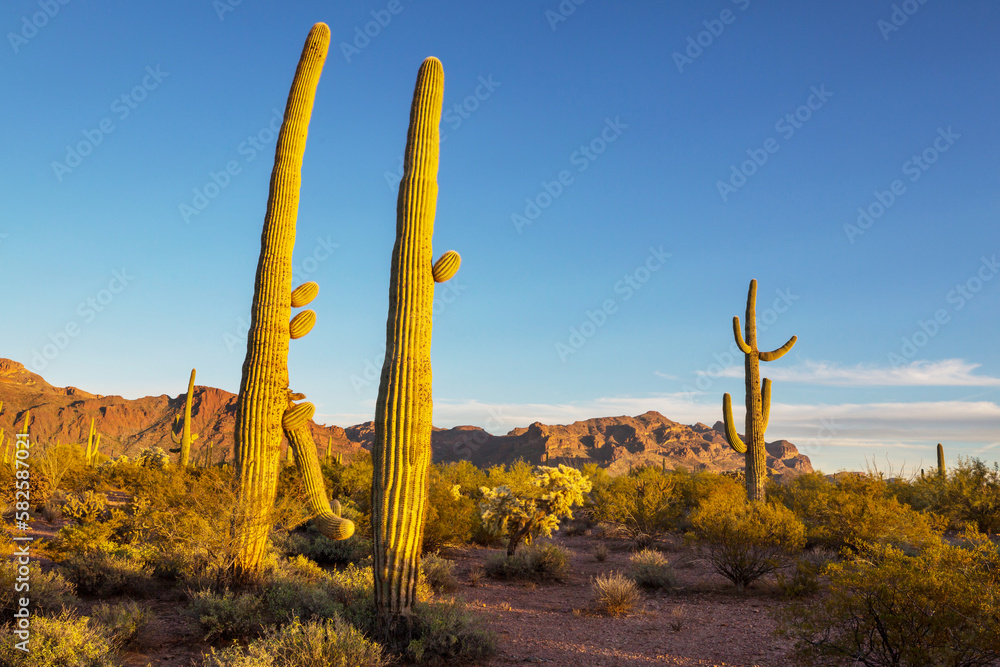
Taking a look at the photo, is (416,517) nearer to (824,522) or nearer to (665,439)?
(824,522)

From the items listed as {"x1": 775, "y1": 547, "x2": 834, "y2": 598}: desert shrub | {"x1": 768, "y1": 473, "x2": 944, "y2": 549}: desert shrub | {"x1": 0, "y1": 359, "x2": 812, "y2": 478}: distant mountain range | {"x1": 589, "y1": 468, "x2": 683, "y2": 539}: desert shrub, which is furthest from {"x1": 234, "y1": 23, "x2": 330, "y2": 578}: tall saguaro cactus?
{"x1": 0, "y1": 359, "x2": 812, "y2": 478}: distant mountain range

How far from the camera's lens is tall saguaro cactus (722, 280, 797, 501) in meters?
17.7

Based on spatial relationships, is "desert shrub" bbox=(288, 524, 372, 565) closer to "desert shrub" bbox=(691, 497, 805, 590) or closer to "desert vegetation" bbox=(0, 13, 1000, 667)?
"desert vegetation" bbox=(0, 13, 1000, 667)

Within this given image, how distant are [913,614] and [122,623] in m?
8.81

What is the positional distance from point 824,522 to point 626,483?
682cm

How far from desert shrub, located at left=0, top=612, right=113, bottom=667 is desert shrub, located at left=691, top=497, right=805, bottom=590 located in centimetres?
996

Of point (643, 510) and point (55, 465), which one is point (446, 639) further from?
point (55, 465)

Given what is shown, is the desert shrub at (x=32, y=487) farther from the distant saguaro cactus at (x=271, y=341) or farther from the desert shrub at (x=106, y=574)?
the distant saguaro cactus at (x=271, y=341)

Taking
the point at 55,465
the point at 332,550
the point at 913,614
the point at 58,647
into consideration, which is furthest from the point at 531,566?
the point at 55,465

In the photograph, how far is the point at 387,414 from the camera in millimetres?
7629

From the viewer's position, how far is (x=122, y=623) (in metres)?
7.33

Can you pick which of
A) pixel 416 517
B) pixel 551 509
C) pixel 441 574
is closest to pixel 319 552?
pixel 441 574

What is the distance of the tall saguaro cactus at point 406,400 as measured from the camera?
7332 millimetres

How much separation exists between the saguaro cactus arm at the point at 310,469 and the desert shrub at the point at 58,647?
147 inches
